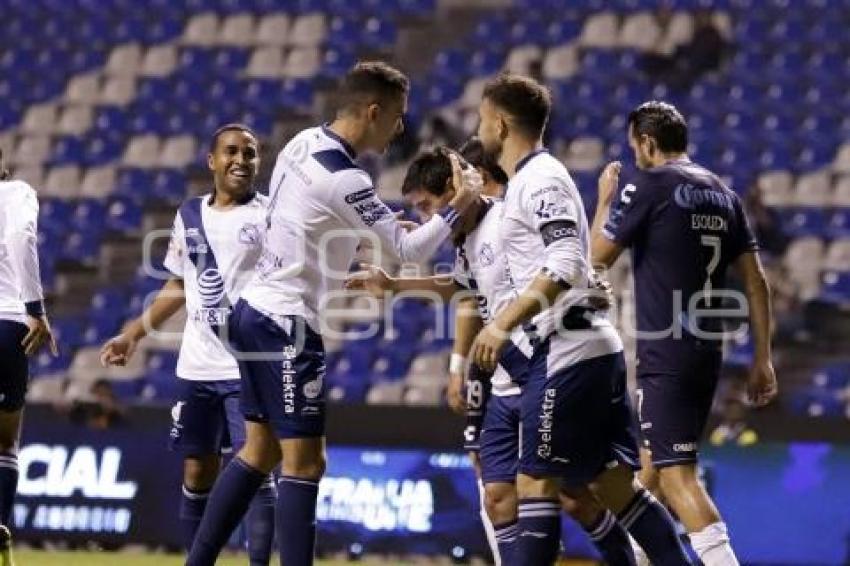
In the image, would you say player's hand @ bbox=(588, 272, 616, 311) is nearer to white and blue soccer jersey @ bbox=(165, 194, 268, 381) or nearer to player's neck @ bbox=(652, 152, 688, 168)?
player's neck @ bbox=(652, 152, 688, 168)

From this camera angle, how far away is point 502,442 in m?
7.86

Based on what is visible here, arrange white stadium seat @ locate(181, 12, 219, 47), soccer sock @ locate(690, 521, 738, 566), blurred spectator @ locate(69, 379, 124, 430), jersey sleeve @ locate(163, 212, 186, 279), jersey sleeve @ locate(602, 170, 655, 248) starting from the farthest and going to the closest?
white stadium seat @ locate(181, 12, 219, 47), blurred spectator @ locate(69, 379, 124, 430), jersey sleeve @ locate(163, 212, 186, 279), jersey sleeve @ locate(602, 170, 655, 248), soccer sock @ locate(690, 521, 738, 566)

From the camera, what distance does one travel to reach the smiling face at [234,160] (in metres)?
9.19

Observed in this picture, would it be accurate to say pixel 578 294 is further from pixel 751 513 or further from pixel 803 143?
pixel 803 143

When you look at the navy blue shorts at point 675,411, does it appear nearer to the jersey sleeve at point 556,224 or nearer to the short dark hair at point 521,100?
the jersey sleeve at point 556,224

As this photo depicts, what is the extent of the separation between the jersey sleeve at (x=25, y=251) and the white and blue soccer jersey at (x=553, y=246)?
284cm

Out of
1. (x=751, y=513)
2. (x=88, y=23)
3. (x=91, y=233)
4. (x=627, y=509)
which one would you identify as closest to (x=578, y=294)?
(x=627, y=509)

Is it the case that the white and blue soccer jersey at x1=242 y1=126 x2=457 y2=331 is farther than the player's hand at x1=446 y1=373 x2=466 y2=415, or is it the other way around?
the player's hand at x1=446 y1=373 x2=466 y2=415

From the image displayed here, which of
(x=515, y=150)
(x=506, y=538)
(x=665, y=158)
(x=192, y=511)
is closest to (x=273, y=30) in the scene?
(x=192, y=511)

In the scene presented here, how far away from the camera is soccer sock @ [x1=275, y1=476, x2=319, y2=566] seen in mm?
7359

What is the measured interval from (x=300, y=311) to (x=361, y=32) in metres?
13.4

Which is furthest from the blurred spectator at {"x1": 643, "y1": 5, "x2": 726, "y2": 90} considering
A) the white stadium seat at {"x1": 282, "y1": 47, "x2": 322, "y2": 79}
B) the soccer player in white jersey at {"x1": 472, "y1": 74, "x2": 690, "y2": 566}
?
the soccer player in white jersey at {"x1": 472, "y1": 74, "x2": 690, "y2": 566}

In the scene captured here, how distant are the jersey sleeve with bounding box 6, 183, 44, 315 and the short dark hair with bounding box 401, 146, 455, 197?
199cm

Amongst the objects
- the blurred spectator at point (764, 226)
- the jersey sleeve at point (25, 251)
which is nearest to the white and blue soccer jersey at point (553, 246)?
the jersey sleeve at point (25, 251)
